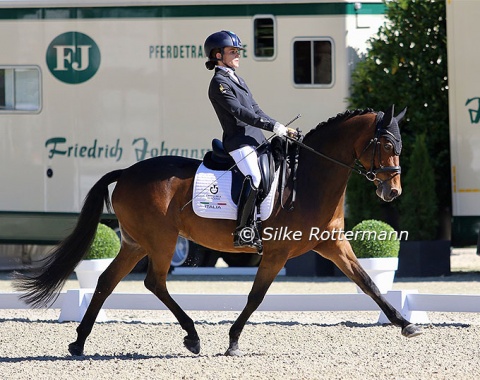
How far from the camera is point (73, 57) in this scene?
1266 cm

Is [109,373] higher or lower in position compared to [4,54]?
lower

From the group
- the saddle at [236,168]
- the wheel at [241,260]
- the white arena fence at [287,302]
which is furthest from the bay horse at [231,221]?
the wheel at [241,260]

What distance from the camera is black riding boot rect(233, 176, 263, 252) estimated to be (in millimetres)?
6926

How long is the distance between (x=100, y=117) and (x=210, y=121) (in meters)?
1.37

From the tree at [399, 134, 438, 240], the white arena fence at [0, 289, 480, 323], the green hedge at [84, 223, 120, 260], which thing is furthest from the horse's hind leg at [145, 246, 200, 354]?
the tree at [399, 134, 438, 240]

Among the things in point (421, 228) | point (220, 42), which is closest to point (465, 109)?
point (421, 228)

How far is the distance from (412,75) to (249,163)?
587 cm

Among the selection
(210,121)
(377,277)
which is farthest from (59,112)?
(377,277)

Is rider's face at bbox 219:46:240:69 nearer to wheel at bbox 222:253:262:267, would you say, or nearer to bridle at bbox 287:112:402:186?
bridle at bbox 287:112:402:186

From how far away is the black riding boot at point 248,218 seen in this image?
6.93 meters

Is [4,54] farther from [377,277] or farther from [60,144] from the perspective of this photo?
[377,277]

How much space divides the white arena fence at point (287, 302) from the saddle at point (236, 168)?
5.52ft

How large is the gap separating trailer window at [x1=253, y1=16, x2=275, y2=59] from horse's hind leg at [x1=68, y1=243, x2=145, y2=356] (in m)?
5.41

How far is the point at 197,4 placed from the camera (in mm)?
12398
